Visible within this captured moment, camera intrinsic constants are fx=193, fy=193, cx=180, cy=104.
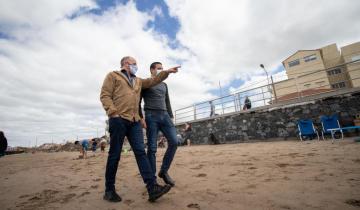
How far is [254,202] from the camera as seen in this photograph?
1712 millimetres

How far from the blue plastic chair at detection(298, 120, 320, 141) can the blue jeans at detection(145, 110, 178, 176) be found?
6482 mm

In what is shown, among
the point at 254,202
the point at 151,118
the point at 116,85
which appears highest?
the point at 116,85

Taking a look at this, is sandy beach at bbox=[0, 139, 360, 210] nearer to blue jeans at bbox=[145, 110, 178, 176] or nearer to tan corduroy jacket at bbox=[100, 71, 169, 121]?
blue jeans at bbox=[145, 110, 178, 176]

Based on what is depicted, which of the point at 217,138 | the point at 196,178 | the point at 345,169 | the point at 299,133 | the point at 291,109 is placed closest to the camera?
the point at 345,169

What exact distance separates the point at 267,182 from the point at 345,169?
1.16 m

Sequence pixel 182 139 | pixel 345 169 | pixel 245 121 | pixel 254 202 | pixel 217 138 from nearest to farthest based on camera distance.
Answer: pixel 254 202
pixel 345 169
pixel 245 121
pixel 217 138
pixel 182 139

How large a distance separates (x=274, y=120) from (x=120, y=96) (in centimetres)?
804

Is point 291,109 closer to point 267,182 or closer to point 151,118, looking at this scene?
point 267,182

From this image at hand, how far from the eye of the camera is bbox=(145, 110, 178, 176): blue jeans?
2580 millimetres

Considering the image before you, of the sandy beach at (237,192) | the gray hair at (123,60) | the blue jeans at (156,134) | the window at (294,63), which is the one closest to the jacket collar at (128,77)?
the gray hair at (123,60)

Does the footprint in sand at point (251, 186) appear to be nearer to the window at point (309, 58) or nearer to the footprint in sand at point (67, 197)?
the footprint in sand at point (67, 197)

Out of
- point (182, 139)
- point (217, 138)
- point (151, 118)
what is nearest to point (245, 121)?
point (217, 138)

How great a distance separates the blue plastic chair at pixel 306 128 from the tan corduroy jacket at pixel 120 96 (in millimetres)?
6916

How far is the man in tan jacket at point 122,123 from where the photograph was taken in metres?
2.09
